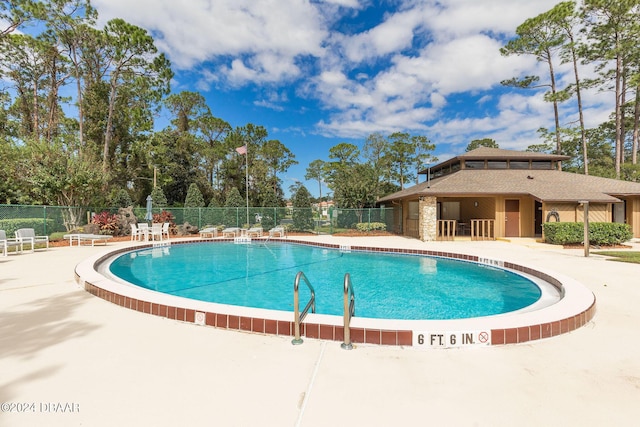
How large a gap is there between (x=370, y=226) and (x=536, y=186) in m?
9.08

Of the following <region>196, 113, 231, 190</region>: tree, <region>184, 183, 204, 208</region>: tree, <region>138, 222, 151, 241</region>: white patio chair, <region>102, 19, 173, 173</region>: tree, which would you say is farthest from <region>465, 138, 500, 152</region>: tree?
<region>138, 222, 151, 241</region>: white patio chair

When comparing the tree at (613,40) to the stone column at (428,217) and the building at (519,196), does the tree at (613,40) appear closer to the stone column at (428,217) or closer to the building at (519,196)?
the building at (519,196)

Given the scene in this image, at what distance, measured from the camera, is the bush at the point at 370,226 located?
18.4 metres

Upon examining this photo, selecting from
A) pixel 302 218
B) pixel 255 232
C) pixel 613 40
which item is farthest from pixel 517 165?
pixel 255 232

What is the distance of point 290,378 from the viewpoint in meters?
2.39

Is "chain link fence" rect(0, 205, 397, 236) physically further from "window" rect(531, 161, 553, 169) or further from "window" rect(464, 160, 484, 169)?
"window" rect(531, 161, 553, 169)

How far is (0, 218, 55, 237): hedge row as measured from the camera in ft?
43.3

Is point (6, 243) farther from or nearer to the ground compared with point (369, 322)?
farther from the ground

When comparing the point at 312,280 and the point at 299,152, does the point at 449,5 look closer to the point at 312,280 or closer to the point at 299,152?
the point at 312,280

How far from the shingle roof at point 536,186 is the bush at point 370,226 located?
10.1 feet

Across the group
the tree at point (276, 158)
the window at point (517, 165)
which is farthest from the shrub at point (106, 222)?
the window at point (517, 165)

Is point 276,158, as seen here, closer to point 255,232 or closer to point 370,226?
point 255,232

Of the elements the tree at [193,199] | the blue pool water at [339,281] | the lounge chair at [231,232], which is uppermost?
the tree at [193,199]

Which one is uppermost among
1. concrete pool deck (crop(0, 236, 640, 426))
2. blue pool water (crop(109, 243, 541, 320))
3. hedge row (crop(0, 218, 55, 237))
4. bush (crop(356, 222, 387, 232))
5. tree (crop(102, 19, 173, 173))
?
tree (crop(102, 19, 173, 173))
